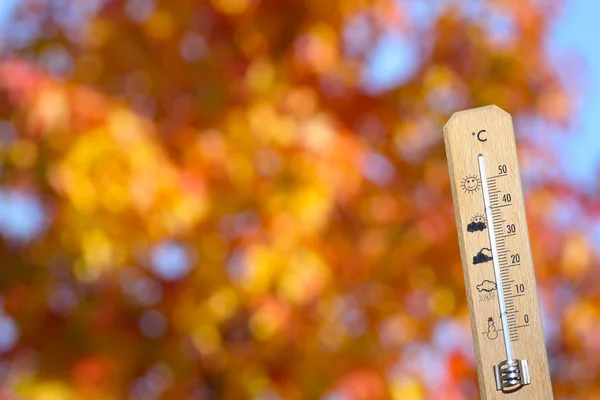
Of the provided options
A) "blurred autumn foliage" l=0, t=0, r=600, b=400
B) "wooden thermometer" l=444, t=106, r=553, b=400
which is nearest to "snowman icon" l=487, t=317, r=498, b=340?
"wooden thermometer" l=444, t=106, r=553, b=400

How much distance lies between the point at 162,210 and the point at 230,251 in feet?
0.90

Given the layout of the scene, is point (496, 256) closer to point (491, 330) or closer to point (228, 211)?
point (491, 330)

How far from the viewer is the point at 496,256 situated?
1.44m

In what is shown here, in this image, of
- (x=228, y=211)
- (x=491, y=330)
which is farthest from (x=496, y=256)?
(x=228, y=211)

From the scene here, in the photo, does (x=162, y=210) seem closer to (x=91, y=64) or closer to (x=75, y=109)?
(x=75, y=109)

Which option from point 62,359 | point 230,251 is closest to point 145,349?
point 62,359

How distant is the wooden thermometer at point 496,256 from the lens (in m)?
1.40

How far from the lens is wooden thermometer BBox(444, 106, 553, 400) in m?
1.40

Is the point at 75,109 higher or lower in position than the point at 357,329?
higher

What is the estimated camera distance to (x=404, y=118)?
3520 mm

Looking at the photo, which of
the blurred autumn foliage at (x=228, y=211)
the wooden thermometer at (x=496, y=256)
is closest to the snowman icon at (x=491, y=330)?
the wooden thermometer at (x=496, y=256)

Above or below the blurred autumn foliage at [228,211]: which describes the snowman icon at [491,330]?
below

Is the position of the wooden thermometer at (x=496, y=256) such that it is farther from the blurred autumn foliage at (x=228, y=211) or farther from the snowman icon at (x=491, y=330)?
the blurred autumn foliage at (x=228, y=211)

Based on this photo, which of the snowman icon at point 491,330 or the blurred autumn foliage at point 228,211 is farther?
the blurred autumn foliage at point 228,211
